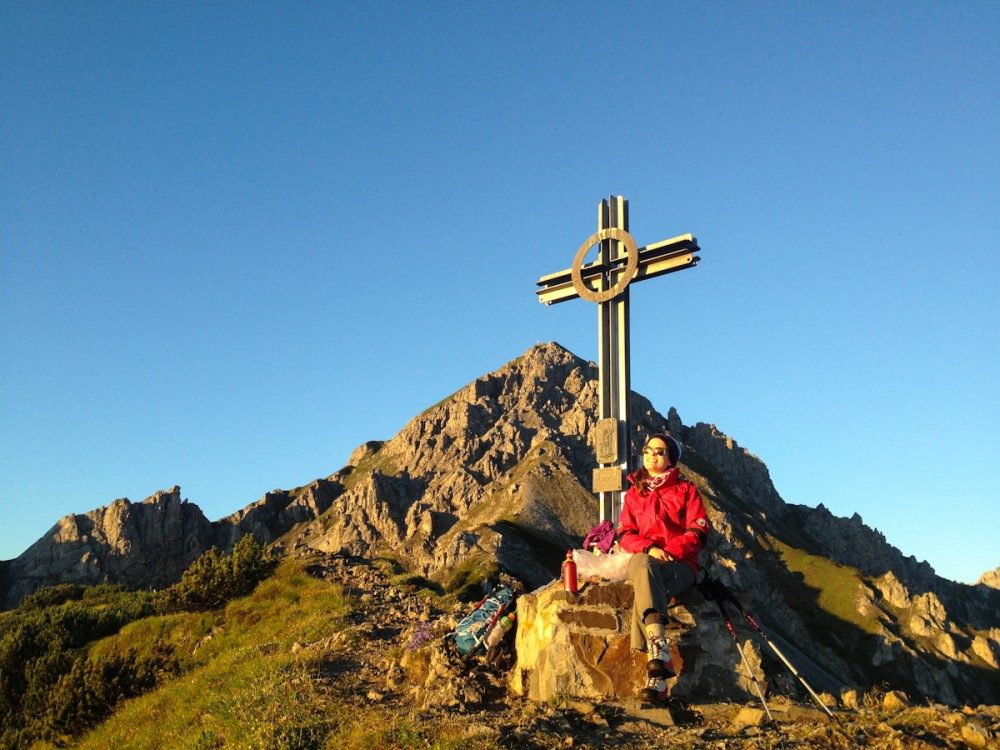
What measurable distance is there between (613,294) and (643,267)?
77 centimetres

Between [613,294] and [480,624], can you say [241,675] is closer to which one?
[480,624]

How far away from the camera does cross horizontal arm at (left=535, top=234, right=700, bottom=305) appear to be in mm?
13805

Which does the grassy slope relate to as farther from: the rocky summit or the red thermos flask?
the rocky summit

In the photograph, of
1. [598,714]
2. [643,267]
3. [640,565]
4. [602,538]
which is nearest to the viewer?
[598,714]

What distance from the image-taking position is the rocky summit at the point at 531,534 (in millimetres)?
129000

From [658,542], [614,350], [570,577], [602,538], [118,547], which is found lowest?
[570,577]

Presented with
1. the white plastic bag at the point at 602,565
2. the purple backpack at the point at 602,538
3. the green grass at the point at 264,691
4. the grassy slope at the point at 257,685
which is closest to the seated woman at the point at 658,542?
the white plastic bag at the point at 602,565

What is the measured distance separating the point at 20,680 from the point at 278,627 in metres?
6.27

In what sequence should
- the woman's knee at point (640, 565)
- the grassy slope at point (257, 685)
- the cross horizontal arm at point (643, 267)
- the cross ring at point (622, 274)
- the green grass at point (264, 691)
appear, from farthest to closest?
the cross ring at point (622, 274), the cross horizontal arm at point (643, 267), the woman's knee at point (640, 565), the grassy slope at point (257, 685), the green grass at point (264, 691)

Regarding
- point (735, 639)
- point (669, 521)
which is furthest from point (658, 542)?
point (735, 639)

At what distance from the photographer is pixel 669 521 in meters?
9.83

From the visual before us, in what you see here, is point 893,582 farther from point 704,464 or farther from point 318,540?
point 318,540

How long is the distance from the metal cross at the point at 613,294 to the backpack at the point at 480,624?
302 cm

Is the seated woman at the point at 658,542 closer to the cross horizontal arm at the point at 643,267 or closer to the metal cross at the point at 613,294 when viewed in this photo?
the metal cross at the point at 613,294
